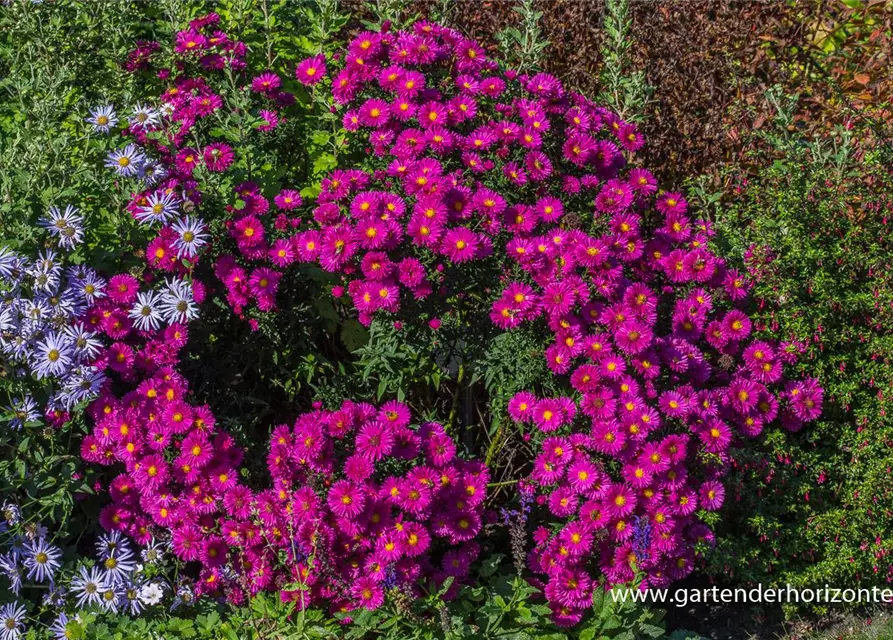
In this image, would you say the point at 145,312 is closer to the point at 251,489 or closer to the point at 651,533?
the point at 251,489

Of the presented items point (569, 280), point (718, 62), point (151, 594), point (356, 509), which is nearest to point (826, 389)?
point (569, 280)

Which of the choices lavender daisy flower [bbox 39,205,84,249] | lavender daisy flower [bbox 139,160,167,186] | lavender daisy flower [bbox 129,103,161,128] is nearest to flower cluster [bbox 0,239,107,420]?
lavender daisy flower [bbox 39,205,84,249]

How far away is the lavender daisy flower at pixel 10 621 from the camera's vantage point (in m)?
3.32

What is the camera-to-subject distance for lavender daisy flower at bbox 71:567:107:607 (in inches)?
137

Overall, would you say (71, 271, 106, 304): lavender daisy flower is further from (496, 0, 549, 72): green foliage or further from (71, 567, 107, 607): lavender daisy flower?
(496, 0, 549, 72): green foliage

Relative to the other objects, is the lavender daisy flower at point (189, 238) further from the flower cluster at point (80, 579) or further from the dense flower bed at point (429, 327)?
the flower cluster at point (80, 579)

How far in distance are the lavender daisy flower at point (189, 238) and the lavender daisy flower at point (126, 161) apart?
0.80 ft

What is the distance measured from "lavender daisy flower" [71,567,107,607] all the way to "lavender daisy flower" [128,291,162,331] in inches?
31.1

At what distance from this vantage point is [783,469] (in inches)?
157

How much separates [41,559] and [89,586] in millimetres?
184

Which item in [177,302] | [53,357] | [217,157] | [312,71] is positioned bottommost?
[53,357]

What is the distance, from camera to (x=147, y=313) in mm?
3547

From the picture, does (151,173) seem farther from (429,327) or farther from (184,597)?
(184,597)

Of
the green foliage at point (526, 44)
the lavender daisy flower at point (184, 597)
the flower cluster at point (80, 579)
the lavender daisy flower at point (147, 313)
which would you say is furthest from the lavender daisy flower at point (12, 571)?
the green foliage at point (526, 44)
